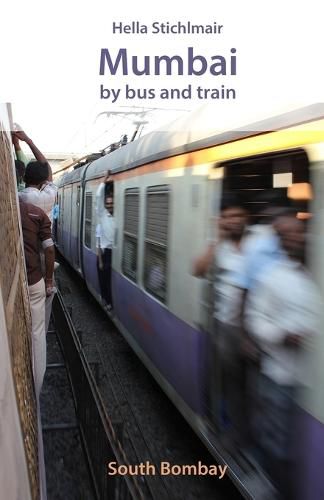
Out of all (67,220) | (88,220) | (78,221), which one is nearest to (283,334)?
(88,220)

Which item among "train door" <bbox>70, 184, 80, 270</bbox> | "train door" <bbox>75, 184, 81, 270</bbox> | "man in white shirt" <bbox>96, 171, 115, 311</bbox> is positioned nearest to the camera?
"man in white shirt" <bbox>96, 171, 115, 311</bbox>

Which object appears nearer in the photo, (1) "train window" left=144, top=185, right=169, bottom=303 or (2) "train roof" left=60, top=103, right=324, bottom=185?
(2) "train roof" left=60, top=103, right=324, bottom=185

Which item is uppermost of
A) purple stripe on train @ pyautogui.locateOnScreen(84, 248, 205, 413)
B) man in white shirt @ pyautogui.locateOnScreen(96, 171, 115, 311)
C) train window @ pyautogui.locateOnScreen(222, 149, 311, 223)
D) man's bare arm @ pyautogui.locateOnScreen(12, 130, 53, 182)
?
man's bare arm @ pyautogui.locateOnScreen(12, 130, 53, 182)

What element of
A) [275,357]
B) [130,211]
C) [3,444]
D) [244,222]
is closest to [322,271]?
[275,357]

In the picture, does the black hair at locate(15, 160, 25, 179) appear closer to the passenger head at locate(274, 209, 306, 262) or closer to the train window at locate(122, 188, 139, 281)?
the train window at locate(122, 188, 139, 281)

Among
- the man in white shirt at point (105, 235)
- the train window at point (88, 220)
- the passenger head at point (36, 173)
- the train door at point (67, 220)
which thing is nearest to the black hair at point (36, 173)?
the passenger head at point (36, 173)

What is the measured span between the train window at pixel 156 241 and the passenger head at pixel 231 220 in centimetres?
79

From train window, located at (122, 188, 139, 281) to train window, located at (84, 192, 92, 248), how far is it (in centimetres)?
283

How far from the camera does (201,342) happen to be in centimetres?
311

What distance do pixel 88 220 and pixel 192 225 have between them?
17.7 feet

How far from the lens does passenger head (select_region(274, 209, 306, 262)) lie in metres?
2.36

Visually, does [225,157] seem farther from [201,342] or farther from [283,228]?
[201,342]

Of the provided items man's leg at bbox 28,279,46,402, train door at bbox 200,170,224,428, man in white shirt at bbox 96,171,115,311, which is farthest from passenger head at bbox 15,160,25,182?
man in white shirt at bbox 96,171,115,311

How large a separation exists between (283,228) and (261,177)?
97cm
